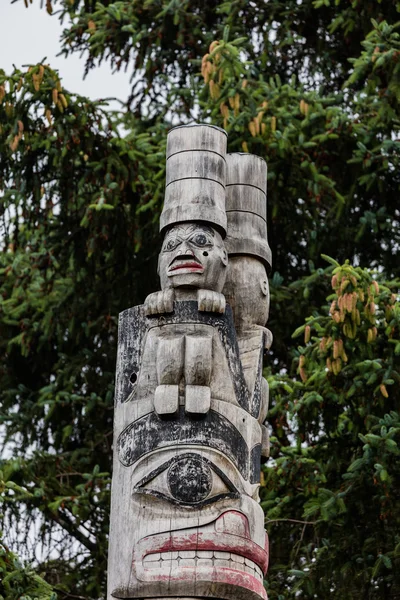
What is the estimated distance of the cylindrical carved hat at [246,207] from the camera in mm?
7988

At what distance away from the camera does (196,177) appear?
7.59 metres

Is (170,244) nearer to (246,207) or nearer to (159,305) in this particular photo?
(159,305)

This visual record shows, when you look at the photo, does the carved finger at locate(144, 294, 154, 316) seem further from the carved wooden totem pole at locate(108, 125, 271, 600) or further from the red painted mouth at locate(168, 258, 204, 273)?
the red painted mouth at locate(168, 258, 204, 273)

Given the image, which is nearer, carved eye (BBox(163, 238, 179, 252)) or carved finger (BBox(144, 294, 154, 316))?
carved finger (BBox(144, 294, 154, 316))

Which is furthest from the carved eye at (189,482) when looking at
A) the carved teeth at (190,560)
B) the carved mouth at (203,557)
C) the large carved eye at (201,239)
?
the large carved eye at (201,239)

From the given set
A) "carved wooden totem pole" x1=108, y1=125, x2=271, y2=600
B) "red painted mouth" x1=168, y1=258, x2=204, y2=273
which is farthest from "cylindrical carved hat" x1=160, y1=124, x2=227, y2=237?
"red painted mouth" x1=168, y1=258, x2=204, y2=273

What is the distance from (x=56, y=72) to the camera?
36.8ft

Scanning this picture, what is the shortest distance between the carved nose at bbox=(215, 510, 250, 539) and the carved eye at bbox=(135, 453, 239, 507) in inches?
4.0

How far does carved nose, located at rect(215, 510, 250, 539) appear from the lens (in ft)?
21.6

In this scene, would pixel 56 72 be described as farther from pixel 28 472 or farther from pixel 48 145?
pixel 28 472

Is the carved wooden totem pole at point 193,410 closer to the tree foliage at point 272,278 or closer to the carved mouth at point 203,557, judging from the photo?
the carved mouth at point 203,557

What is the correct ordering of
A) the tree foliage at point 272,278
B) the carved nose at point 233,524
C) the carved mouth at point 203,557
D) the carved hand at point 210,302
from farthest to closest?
the tree foliage at point 272,278
the carved hand at point 210,302
the carved nose at point 233,524
the carved mouth at point 203,557

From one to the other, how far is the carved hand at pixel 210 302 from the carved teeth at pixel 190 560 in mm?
1412

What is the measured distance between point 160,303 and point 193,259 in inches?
14.2
